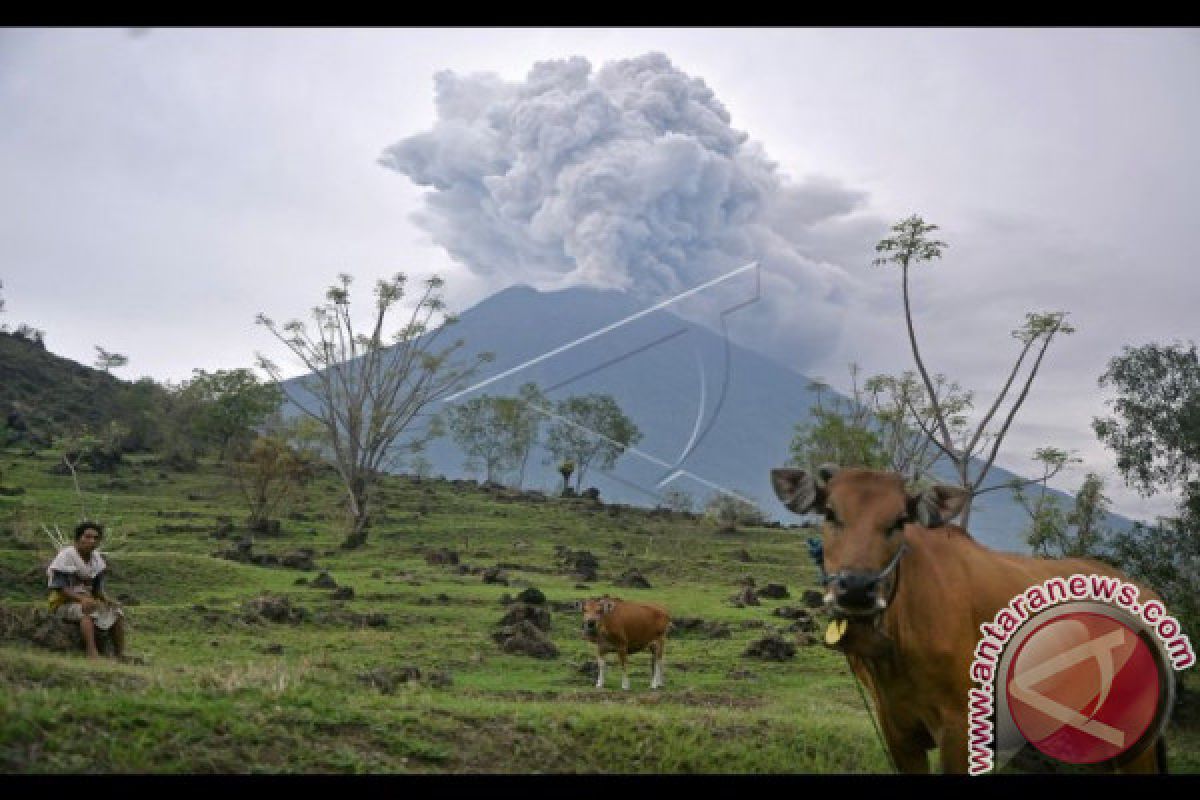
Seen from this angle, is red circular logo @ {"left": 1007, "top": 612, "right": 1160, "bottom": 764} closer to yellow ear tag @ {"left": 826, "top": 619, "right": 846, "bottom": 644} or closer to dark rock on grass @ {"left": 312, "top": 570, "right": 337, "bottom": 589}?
yellow ear tag @ {"left": 826, "top": 619, "right": 846, "bottom": 644}

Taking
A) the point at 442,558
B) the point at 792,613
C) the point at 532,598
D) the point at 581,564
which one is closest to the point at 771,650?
the point at 792,613

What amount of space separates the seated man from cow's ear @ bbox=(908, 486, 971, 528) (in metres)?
7.76

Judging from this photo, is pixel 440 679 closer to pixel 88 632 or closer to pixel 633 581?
pixel 88 632

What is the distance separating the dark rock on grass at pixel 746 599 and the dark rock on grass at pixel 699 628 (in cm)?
302

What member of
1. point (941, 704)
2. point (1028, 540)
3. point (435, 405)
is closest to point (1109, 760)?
point (941, 704)

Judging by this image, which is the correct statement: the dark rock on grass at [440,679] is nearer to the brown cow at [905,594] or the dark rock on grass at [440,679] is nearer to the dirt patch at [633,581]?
the brown cow at [905,594]

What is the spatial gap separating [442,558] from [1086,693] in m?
22.1

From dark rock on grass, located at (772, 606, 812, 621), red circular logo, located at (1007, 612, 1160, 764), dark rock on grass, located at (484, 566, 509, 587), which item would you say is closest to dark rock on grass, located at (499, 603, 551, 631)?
dark rock on grass, located at (772, 606, 812, 621)

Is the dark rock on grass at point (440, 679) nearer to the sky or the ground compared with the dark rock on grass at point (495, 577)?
nearer to the ground

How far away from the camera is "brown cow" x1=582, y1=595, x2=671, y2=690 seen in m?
13.0

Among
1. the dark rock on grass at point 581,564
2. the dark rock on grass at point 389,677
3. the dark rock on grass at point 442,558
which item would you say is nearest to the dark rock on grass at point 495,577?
the dark rock on grass at point 442,558

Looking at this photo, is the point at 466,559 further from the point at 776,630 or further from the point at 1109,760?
the point at 1109,760

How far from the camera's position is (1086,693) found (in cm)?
607

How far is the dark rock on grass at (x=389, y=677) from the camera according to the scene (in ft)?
33.2
